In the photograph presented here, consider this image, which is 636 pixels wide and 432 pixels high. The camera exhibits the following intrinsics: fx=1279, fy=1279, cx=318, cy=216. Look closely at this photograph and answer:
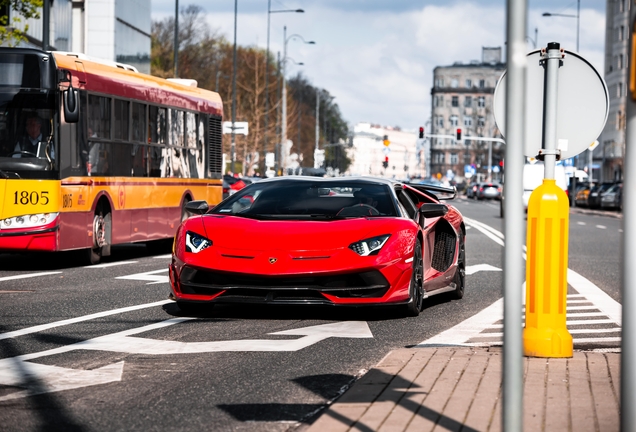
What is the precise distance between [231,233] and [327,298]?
998 millimetres

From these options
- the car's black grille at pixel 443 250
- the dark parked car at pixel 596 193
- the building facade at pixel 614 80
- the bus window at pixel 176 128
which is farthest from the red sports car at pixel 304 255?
the building facade at pixel 614 80

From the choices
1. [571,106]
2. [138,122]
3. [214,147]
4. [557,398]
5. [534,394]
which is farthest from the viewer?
[214,147]

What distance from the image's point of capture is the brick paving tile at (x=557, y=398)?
580 centimetres

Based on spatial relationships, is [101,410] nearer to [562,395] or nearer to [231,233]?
[562,395]

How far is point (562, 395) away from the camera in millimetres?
6578

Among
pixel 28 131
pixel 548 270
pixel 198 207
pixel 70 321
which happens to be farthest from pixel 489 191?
pixel 548 270

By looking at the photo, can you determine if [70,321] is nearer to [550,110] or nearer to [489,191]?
Result: [550,110]

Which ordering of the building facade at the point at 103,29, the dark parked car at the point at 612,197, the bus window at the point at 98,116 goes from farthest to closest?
the dark parked car at the point at 612,197 → the building facade at the point at 103,29 → the bus window at the point at 98,116

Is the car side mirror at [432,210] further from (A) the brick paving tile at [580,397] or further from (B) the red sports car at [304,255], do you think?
(A) the brick paving tile at [580,397]

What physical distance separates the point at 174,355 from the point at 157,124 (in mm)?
12968

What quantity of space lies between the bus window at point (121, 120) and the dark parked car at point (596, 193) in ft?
176

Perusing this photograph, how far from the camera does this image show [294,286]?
10.4m

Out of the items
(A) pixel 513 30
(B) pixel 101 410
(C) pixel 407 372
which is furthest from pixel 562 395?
(A) pixel 513 30

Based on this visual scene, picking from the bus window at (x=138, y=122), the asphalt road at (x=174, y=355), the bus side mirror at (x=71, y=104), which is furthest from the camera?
the bus window at (x=138, y=122)
